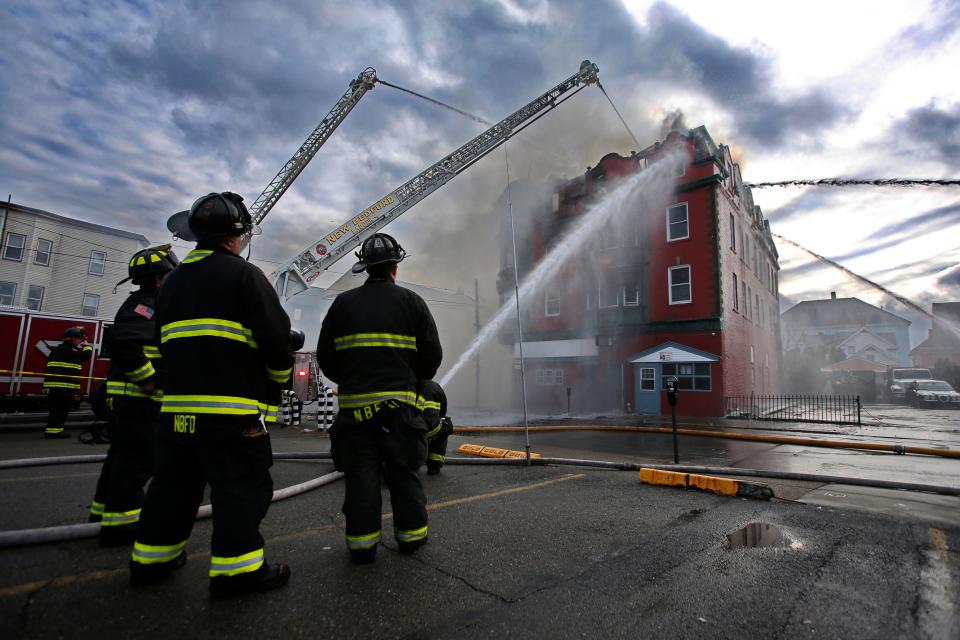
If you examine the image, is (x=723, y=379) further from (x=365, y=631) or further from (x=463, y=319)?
(x=463, y=319)

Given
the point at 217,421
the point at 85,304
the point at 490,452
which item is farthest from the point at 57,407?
the point at 85,304

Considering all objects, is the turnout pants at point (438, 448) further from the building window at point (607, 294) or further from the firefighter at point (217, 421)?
the building window at point (607, 294)

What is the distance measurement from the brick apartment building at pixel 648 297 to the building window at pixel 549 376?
0.05 m

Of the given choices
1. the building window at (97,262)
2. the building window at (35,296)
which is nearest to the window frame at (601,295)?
the building window at (97,262)

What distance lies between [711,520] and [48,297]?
115 ft

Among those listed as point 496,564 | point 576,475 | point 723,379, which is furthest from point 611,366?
point 496,564

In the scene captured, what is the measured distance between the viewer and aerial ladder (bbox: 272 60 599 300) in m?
14.2

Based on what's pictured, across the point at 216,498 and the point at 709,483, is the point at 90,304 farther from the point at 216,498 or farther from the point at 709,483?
the point at 709,483

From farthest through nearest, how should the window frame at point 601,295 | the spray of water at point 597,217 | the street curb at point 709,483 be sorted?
the window frame at point 601,295
the spray of water at point 597,217
the street curb at point 709,483

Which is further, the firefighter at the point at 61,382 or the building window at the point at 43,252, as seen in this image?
the building window at the point at 43,252

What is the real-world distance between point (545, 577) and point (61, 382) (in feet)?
32.6

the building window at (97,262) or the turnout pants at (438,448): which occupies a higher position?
the building window at (97,262)

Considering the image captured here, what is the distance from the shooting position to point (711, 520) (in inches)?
145

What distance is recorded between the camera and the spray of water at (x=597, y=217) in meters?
19.8
